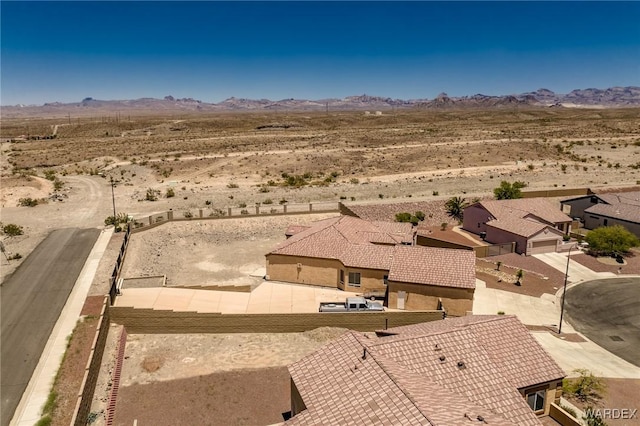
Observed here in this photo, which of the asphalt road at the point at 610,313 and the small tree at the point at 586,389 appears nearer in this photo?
the small tree at the point at 586,389

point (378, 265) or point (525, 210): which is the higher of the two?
point (525, 210)

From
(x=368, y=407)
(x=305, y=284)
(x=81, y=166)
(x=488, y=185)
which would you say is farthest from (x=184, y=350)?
(x=81, y=166)

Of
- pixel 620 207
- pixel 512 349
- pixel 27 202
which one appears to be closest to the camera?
pixel 512 349

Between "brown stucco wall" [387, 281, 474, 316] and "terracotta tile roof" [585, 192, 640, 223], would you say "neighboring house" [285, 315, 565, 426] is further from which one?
"terracotta tile roof" [585, 192, 640, 223]

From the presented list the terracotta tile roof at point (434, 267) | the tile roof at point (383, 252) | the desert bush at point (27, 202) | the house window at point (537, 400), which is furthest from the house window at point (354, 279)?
the desert bush at point (27, 202)

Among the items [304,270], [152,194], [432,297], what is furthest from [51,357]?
[152,194]

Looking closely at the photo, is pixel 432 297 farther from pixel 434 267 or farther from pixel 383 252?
pixel 383 252

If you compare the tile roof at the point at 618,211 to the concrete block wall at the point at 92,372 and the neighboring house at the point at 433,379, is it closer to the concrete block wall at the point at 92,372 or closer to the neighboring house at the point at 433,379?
the neighboring house at the point at 433,379
